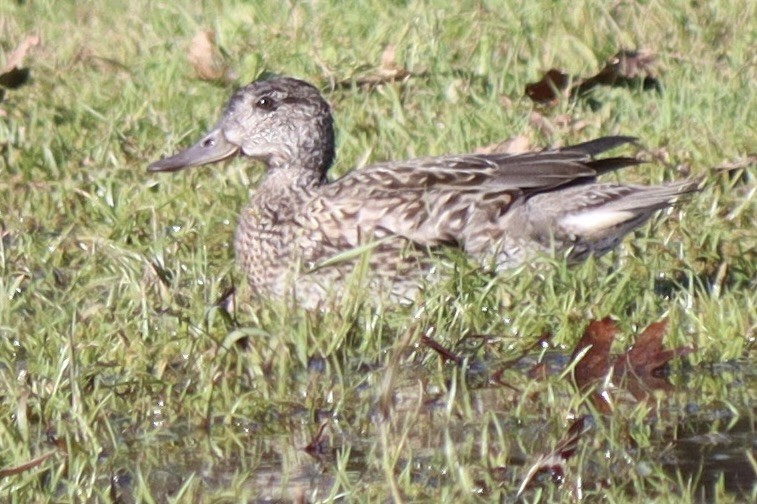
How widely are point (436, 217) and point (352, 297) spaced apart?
919mm

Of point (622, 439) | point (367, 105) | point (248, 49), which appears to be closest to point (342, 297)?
point (622, 439)

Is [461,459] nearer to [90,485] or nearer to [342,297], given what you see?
[90,485]

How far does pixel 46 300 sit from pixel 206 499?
1.84m

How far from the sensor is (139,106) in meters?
8.57

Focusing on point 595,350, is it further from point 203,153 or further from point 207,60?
point 207,60

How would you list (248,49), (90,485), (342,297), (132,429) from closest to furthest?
(90,485) → (132,429) → (342,297) → (248,49)

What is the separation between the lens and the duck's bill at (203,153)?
7328mm

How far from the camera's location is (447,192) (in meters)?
6.78

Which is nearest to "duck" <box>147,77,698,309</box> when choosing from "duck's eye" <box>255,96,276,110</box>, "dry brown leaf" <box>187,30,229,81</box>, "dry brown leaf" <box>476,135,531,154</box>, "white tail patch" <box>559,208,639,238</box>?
"white tail patch" <box>559,208,639,238</box>

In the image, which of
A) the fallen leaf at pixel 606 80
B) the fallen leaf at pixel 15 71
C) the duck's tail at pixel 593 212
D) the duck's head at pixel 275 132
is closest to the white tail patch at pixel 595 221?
the duck's tail at pixel 593 212

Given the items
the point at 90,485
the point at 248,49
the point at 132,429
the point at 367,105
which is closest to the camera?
the point at 90,485

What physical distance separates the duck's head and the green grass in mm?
256

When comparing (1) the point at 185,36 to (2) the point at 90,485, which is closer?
(2) the point at 90,485

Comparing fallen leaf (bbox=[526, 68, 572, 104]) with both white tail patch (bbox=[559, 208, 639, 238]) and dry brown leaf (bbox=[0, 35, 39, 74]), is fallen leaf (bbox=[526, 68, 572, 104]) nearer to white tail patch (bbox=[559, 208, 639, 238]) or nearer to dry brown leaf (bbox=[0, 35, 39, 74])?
white tail patch (bbox=[559, 208, 639, 238])
